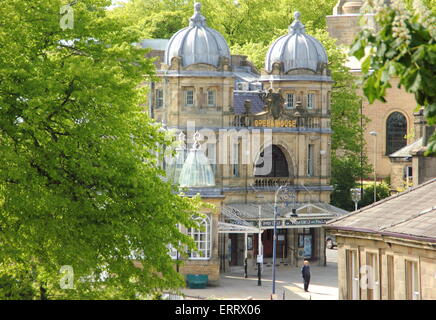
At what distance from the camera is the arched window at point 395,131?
91.9m

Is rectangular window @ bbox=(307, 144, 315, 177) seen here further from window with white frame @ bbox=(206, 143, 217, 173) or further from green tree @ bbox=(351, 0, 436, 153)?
green tree @ bbox=(351, 0, 436, 153)

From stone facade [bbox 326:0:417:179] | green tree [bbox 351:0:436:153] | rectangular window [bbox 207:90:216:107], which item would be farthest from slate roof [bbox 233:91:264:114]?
green tree [bbox 351:0:436:153]

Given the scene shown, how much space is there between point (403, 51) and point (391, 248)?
1598 cm

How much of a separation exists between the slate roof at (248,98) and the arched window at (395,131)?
93.9ft

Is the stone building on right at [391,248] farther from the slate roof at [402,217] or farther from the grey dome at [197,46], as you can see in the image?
the grey dome at [197,46]

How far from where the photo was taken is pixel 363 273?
3044 centimetres

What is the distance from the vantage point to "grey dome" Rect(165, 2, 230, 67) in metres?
60.0

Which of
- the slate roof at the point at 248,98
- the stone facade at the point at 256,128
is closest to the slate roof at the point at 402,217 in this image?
the stone facade at the point at 256,128

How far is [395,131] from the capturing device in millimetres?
92438

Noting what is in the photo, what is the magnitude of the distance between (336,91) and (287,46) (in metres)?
11.7

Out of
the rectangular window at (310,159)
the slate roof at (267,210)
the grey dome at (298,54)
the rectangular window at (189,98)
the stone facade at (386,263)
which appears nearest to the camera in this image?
the stone facade at (386,263)

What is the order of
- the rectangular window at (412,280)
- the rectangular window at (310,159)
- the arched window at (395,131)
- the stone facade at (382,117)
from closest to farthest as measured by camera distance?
the rectangular window at (412,280)
the rectangular window at (310,159)
the stone facade at (382,117)
the arched window at (395,131)
